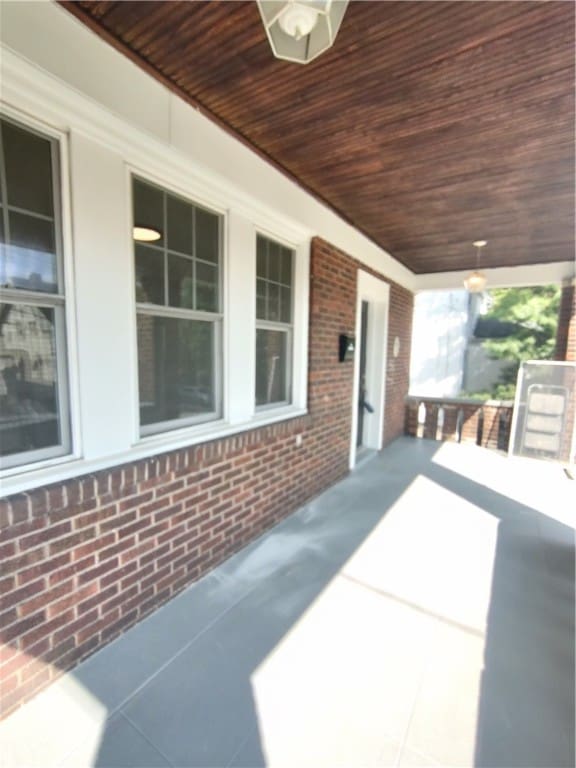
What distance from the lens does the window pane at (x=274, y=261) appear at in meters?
3.14

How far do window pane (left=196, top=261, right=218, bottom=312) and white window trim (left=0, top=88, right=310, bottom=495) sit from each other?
7 cm

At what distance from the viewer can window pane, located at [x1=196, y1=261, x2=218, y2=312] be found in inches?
95.7

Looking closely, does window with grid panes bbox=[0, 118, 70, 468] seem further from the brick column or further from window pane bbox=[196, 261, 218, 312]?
the brick column

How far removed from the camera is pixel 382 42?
1686 millimetres

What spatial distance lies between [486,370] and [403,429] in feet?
24.1

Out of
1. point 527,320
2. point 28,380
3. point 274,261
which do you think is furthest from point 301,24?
point 527,320

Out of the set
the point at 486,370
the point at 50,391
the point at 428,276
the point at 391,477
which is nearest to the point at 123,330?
the point at 50,391

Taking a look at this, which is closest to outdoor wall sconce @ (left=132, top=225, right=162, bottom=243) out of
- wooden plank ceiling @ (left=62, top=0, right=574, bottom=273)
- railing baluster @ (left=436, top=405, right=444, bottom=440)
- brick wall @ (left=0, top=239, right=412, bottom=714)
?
wooden plank ceiling @ (left=62, top=0, right=574, bottom=273)

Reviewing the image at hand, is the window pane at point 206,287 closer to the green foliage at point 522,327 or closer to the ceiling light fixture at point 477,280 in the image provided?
the ceiling light fixture at point 477,280

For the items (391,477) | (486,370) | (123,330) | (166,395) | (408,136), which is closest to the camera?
(123,330)

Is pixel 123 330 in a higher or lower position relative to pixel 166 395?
higher

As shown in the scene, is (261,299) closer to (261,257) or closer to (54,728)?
(261,257)

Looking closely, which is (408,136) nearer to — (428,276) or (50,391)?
(50,391)

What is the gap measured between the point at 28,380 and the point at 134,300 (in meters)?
0.65
